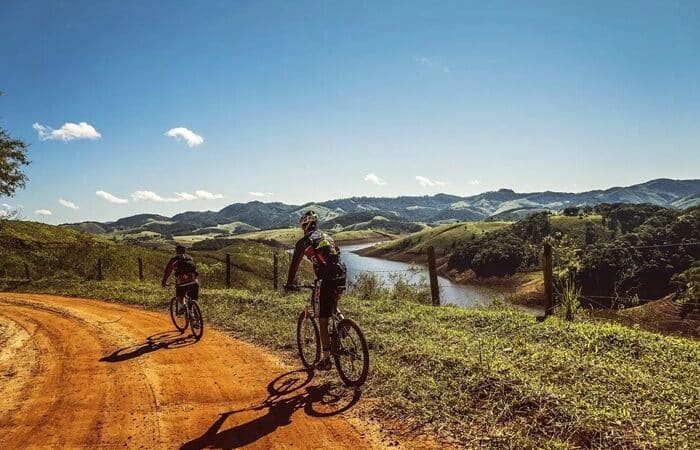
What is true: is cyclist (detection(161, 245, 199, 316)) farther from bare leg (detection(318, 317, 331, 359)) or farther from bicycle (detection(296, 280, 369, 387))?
bare leg (detection(318, 317, 331, 359))

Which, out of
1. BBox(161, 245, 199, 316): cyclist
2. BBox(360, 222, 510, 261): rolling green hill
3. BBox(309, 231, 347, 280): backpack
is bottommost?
BBox(360, 222, 510, 261): rolling green hill

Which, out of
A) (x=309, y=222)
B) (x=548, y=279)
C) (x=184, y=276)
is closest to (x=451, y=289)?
(x=548, y=279)

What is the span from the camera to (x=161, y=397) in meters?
7.30

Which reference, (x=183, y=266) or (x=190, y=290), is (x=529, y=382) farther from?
(x=183, y=266)

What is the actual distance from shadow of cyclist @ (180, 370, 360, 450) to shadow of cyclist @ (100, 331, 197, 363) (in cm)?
420

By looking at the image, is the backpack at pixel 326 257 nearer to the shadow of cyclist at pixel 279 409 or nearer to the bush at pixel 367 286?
the shadow of cyclist at pixel 279 409

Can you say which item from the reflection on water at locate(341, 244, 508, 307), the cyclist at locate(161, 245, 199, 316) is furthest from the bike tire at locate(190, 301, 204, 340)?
the reflection on water at locate(341, 244, 508, 307)

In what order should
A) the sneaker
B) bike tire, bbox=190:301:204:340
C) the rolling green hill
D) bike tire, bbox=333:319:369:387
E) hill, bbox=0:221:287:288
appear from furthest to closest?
the rolling green hill, hill, bbox=0:221:287:288, bike tire, bbox=190:301:204:340, the sneaker, bike tire, bbox=333:319:369:387

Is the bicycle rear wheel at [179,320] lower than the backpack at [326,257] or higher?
lower

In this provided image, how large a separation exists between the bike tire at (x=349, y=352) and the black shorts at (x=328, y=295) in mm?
→ 312

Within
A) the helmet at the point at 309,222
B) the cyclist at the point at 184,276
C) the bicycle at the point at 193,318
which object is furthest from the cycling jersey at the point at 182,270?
the helmet at the point at 309,222

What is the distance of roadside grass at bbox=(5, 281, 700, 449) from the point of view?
5094mm

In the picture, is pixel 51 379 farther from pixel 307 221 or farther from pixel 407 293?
pixel 407 293

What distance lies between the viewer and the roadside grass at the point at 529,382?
5094mm
